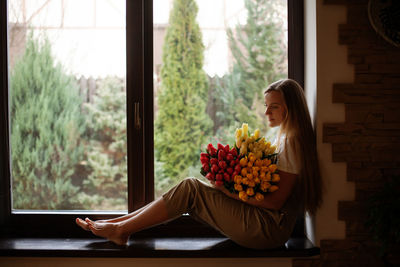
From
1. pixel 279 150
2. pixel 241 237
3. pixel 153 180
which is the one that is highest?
pixel 279 150

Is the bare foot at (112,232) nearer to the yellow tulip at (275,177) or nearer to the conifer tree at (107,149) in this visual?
the conifer tree at (107,149)

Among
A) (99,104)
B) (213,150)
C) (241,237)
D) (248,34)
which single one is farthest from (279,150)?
(99,104)

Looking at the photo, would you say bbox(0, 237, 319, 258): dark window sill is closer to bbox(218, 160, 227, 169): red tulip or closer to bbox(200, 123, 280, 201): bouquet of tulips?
bbox(200, 123, 280, 201): bouquet of tulips

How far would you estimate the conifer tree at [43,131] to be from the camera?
2.46 meters

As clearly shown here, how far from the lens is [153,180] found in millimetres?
2469

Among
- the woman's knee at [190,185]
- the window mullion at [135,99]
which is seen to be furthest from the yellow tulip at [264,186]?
the window mullion at [135,99]

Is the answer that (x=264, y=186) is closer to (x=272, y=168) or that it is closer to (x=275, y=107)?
(x=272, y=168)

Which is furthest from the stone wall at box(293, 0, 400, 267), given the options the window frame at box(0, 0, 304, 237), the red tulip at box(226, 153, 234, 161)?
the red tulip at box(226, 153, 234, 161)

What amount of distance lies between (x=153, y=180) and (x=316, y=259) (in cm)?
114

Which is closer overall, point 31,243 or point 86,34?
point 31,243

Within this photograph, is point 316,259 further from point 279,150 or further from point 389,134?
point 389,134

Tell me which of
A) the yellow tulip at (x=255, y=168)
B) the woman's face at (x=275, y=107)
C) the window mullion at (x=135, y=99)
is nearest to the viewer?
the yellow tulip at (x=255, y=168)

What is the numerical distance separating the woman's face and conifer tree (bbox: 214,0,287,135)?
23cm

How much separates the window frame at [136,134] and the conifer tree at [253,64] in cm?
9
